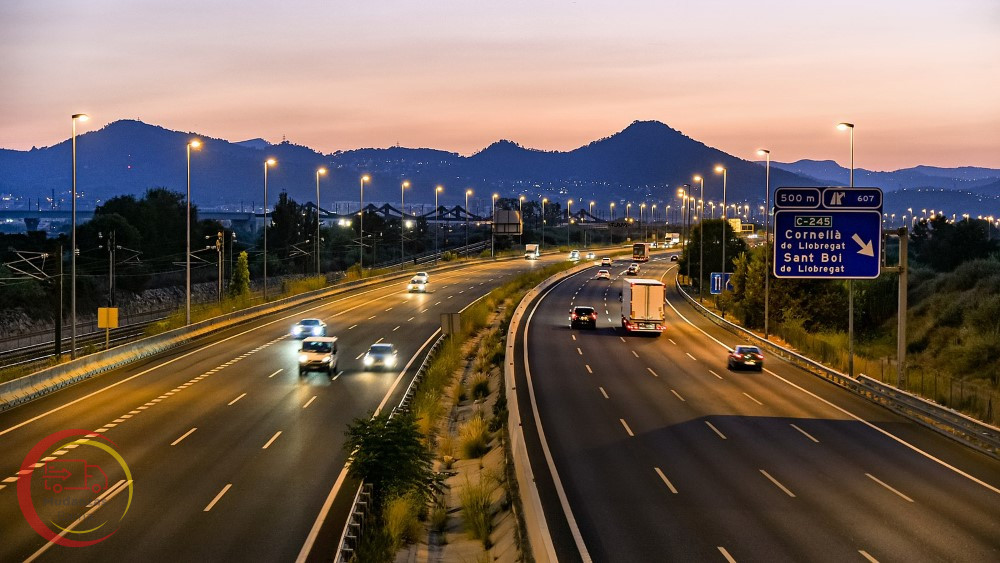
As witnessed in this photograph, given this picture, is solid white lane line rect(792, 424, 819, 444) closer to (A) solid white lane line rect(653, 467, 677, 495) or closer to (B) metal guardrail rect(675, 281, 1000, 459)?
(B) metal guardrail rect(675, 281, 1000, 459)

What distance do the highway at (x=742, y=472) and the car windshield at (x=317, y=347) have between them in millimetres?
7949

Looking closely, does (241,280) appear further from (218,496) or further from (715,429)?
(218,496)

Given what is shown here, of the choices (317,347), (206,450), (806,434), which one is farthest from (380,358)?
(806,434)

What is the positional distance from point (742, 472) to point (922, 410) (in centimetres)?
991

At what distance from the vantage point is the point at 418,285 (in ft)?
276

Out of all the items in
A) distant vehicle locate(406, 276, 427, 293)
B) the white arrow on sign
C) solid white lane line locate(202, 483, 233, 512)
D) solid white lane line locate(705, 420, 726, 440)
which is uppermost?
the white arrow on sign

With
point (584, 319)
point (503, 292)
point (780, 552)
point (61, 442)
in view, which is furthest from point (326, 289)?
point (780, 552)

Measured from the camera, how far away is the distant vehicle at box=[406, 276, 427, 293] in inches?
3295

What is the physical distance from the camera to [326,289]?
78.2 meters

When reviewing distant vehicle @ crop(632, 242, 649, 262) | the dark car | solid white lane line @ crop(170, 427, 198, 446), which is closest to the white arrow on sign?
solid white lane line @ crop(170, 427, 198, 446)

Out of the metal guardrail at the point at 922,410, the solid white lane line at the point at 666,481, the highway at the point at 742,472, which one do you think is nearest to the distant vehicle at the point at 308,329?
the highway at the point at 742,472

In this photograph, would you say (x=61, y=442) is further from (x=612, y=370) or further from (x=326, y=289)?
(x=326, y=289)

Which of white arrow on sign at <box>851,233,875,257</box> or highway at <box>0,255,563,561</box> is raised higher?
white arrow on sign at <box>851,233,875,257</box>

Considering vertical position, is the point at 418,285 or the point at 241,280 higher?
the point at 241,280
